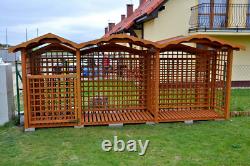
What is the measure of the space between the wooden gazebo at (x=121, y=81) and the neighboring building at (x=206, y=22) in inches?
187

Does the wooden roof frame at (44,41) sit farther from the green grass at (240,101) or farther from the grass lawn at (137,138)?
the green grass at (240,101)

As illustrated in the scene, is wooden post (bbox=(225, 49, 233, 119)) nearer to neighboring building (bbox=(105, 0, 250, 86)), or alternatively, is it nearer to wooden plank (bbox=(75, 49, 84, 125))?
wooden plank (bbox=(75, 49, 84, 125))

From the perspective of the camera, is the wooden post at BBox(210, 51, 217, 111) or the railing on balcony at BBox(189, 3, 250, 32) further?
the railing on balcony at BBox(189, 3, 250, 32)

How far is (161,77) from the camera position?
7652mm

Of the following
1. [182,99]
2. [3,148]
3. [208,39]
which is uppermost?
[208,39]

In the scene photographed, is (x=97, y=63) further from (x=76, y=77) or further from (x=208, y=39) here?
(x=208, y=39)

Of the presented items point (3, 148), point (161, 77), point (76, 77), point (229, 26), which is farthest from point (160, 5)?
point (3, 148)

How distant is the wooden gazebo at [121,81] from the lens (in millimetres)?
6285

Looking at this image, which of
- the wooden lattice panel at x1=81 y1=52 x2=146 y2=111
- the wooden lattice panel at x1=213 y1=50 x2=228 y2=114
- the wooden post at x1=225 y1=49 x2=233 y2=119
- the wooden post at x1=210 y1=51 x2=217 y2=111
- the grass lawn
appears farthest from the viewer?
the wooden post at x1=210 y1=51 x2=217 y2=111

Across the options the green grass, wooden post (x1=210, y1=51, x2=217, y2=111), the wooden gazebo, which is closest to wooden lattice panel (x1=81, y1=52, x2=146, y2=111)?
the wooden gazebo

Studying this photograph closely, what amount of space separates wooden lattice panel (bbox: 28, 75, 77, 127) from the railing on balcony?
8.11 meters

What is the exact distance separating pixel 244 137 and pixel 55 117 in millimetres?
4466

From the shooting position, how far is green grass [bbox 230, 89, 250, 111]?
8570 millimetres

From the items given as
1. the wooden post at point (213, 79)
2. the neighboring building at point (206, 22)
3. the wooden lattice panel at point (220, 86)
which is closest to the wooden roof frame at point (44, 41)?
the wooden post at point (213, 79)
